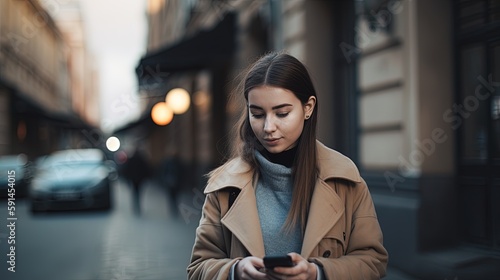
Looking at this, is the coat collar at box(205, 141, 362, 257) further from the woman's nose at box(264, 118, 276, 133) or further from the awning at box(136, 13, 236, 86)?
the awning at box(136, 13, 236, 86)

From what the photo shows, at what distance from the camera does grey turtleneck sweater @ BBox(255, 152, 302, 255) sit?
2.13 m

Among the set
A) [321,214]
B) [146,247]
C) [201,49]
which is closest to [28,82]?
[201,49]

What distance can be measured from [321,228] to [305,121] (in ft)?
1.26

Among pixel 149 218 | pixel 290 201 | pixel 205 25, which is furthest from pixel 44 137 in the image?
pixel 290 201

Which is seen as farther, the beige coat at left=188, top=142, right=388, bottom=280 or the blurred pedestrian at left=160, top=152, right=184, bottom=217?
the blurred pedestrian at left=160, top=152, right=184, bottom=217

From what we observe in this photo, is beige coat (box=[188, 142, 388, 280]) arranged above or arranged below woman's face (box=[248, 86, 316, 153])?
below

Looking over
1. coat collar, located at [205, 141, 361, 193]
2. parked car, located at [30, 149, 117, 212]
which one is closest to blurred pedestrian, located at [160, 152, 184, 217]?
parked car, located at [30, 149, 117, 212]

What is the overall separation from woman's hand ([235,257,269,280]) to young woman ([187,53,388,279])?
2cm

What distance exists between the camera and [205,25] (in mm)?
18844

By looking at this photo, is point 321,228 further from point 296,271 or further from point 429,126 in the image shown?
point 429,126

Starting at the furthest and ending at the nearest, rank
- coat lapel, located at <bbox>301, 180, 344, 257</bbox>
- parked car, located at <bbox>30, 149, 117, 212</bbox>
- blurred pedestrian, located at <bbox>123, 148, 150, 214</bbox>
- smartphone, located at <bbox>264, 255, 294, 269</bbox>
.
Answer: blurred pedestrian, located at <bbox>123, 148, 150, 214</bbox>
parked car, located at <bbox>30, 149, 117, 212</bbox>
coat lapel, located at <bbox>301, 180, 344, 257</bbox>
smartphone, located at <bbox>264, 255, 294, 269</bbox>

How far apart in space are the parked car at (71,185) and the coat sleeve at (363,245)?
1407 centimetres

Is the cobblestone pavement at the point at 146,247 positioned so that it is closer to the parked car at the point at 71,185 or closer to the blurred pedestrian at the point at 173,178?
the blurred pedestrian at the point at 173,178

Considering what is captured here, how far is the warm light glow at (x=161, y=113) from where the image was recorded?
14.4 metres
